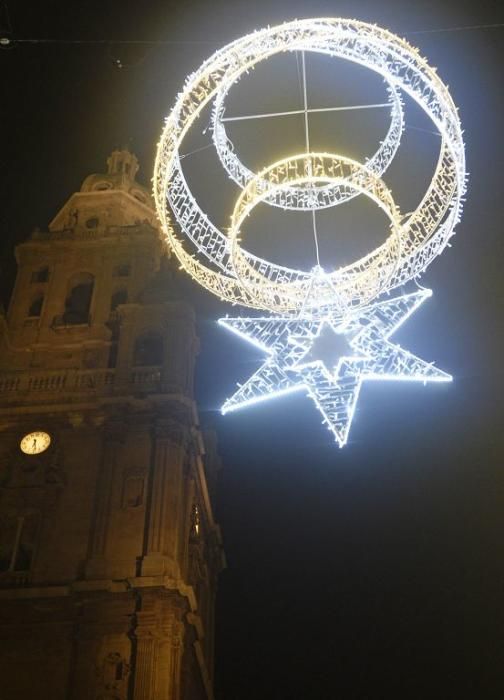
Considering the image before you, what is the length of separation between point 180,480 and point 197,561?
5.00 metres

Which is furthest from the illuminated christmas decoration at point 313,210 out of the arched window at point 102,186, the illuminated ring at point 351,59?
the arched window at point 102,186

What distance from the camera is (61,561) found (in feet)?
97.4

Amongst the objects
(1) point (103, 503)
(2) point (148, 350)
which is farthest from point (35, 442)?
(2) point (148, 350)

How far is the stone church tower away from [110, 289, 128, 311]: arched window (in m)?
0.06

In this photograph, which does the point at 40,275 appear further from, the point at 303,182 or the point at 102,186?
the point at 303,182

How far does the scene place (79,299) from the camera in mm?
41094

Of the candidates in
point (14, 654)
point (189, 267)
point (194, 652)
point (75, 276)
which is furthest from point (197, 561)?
point (189, 267)

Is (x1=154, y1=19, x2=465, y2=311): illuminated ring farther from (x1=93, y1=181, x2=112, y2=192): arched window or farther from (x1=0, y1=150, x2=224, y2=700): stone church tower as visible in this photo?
(x1=93, y1=181, x2=112, y2=192): arched window

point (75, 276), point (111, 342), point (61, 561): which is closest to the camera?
point (61, 561)

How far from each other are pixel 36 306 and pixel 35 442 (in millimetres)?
9541

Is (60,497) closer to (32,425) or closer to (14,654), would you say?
(32,425)

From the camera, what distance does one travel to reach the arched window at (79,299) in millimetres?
39875

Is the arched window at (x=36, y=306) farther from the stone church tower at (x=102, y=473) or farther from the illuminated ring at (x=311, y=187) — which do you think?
the illuminated ring at (x=311, y=187)

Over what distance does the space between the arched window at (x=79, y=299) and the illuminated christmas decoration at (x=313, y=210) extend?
22.4 metres
